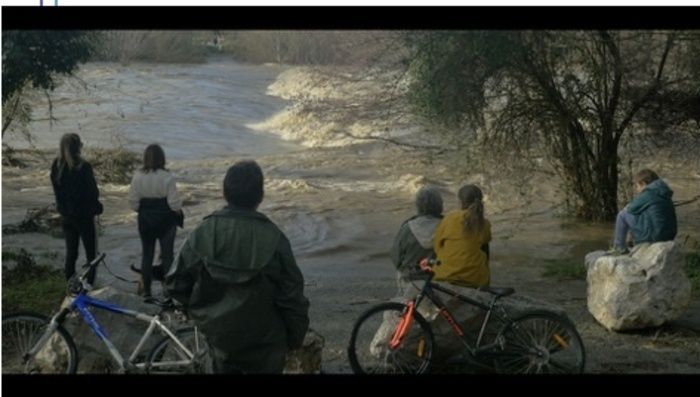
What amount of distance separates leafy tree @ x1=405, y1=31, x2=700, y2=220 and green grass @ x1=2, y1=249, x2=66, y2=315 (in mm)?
3651

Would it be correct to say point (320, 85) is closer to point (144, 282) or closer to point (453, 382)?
point (144, 282)

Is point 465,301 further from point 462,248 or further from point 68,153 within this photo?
point 68,153

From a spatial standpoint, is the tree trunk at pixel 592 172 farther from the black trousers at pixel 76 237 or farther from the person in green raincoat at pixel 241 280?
the black trousers at pixel 76 237

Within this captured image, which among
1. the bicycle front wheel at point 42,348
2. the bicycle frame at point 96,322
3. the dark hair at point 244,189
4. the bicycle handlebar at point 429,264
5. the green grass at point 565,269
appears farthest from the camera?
the green grass at point 565,269

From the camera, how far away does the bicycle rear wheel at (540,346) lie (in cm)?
783

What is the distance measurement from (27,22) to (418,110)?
3.59 meters

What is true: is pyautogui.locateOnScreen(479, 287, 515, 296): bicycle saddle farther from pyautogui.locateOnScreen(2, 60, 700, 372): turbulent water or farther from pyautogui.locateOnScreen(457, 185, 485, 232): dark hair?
pyautogui.locateOnScreen(2, 60, 700, 372): turbulent water

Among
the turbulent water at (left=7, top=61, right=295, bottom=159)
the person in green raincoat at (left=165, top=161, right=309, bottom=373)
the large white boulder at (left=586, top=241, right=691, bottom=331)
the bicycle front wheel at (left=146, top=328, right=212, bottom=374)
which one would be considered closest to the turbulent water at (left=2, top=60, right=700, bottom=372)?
the turbulent water at (left=7, top=61, right=295, bottom=159)

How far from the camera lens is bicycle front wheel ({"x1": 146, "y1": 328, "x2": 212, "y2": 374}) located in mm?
7332

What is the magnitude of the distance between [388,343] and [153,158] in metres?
2.47

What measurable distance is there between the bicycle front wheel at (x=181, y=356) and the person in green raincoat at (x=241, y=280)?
0.54 metres

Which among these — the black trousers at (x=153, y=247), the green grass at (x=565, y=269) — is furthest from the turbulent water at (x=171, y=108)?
the green grass at (x=565, y=269)

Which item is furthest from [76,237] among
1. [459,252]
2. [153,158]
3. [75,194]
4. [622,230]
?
[622,230]

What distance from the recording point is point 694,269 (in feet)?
33.9
